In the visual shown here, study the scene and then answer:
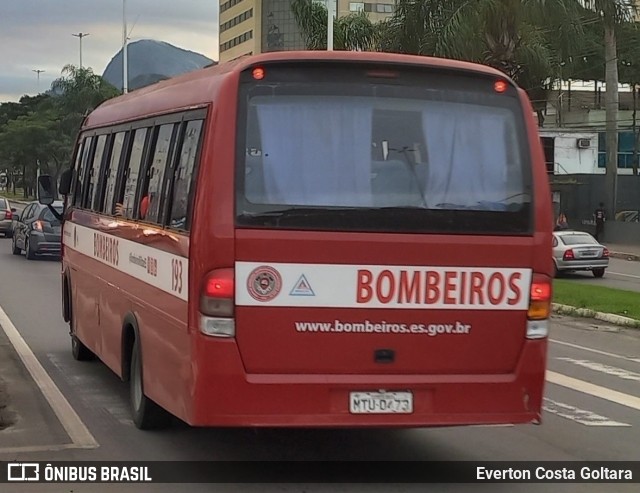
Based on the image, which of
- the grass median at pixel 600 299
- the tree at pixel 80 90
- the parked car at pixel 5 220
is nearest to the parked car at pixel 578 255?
the grass median at pixel 600 299

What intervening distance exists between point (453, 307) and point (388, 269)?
Answer: 1.64ft

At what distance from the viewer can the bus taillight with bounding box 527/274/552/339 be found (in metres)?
7.34

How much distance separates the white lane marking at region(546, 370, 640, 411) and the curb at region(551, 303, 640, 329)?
17.9 feet

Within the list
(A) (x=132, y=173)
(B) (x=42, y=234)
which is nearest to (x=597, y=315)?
Result: (A) (x=132, y=173)

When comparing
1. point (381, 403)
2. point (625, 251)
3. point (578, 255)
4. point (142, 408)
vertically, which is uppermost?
point (381, 403)

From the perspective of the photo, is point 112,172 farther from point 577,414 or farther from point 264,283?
point 577,414

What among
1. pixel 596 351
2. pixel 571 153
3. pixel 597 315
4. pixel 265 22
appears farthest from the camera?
pixel 265 22

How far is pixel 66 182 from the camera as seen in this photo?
43.5 feet

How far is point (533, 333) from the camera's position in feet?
24.1

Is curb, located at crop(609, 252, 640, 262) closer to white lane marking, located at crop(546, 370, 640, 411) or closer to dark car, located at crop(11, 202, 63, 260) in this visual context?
dark car, located at crop(11, 202, 63, 260)

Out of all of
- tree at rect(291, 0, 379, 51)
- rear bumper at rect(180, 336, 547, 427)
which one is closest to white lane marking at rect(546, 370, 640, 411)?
rear bumper at rect(180, 336, 547, 427)

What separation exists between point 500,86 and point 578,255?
76.2 feet

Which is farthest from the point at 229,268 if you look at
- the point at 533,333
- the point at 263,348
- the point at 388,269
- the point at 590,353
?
the point at 590,353

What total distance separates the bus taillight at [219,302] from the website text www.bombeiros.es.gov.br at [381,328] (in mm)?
436
